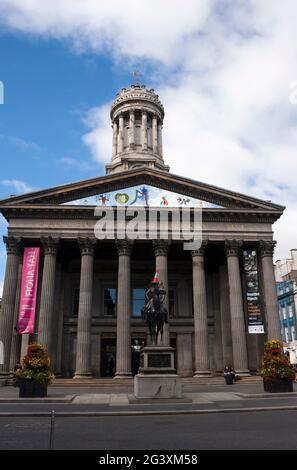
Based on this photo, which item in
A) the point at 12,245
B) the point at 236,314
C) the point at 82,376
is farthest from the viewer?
the point at 12,245

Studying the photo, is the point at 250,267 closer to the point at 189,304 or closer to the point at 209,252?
the point at 209,252

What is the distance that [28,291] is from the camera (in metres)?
31.8

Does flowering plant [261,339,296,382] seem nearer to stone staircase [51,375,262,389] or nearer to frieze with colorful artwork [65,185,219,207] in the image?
stone staircase [51,375,262,389]

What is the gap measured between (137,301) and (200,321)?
9.16m

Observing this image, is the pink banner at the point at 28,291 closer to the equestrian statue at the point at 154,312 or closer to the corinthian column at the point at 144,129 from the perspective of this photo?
the equestrian statue at the point at 154,312

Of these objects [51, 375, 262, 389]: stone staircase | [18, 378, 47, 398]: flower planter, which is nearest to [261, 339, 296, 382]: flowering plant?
[51, 375, 262, 389]: stone staircase

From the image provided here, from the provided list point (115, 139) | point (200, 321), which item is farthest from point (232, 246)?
point (115, 139)

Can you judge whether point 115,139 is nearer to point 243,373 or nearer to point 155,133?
point 155,133

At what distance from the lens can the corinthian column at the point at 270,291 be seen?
3272 cm

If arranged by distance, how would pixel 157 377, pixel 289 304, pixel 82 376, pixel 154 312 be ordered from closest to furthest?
pixel 157 377 → pixel 154 312 → pixel 82 376 → pixel 289 304

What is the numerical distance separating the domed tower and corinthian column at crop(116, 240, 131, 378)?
22.3 meters

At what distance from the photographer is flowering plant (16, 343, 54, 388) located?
64.7 feet

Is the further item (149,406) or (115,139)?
(115,139)

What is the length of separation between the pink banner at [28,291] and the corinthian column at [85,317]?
3.46 m
